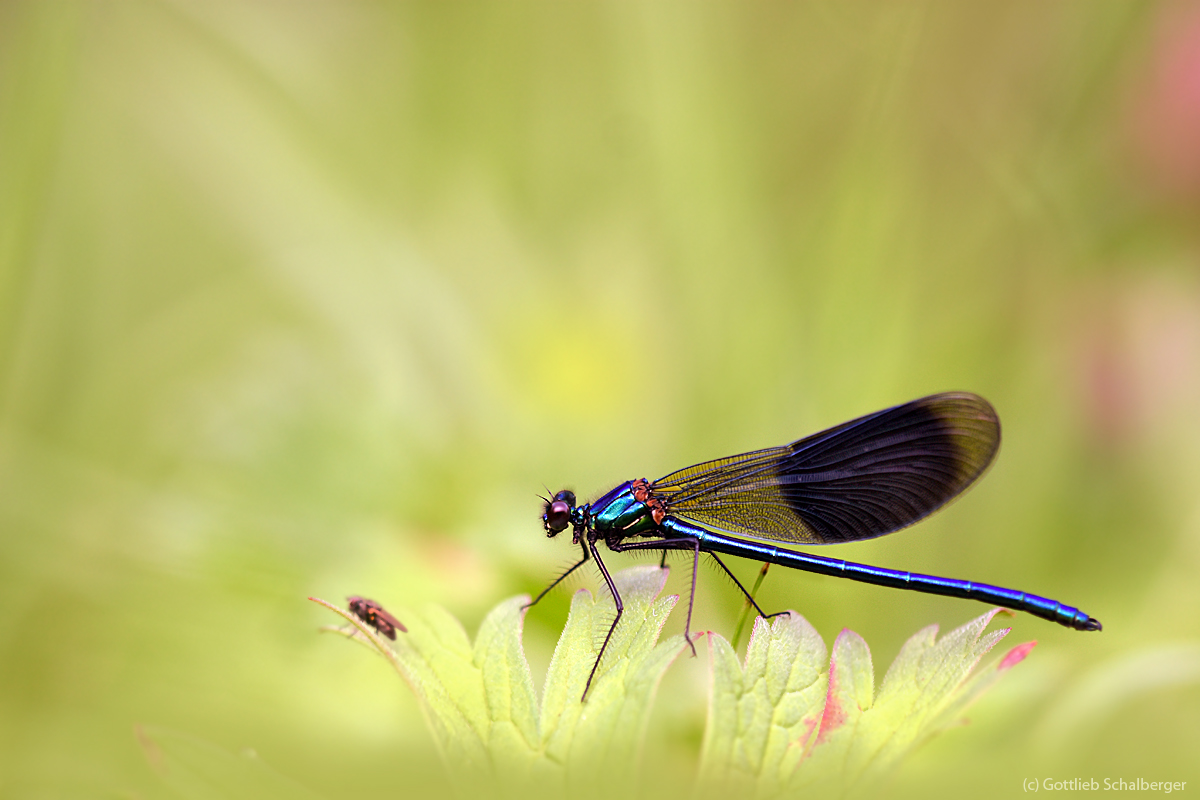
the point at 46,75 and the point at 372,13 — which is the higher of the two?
the point at 372,13

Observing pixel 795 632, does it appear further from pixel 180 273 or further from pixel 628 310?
pixel 180 273

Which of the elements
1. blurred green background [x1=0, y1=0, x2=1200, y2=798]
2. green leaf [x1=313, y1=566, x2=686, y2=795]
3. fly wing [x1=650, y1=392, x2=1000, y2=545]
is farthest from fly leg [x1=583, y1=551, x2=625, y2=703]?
fly wing [x1=650, y1=392, x2=1000, y2=545]

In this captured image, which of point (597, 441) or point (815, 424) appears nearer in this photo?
point (815, 424)

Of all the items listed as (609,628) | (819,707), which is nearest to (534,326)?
(609,628)

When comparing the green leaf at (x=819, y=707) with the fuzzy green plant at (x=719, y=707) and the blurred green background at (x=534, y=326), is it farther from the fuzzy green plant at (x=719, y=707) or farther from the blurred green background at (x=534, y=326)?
the blurred green background at (x=534, y=326)

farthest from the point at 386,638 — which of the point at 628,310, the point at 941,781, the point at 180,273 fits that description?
the point at 180,273
